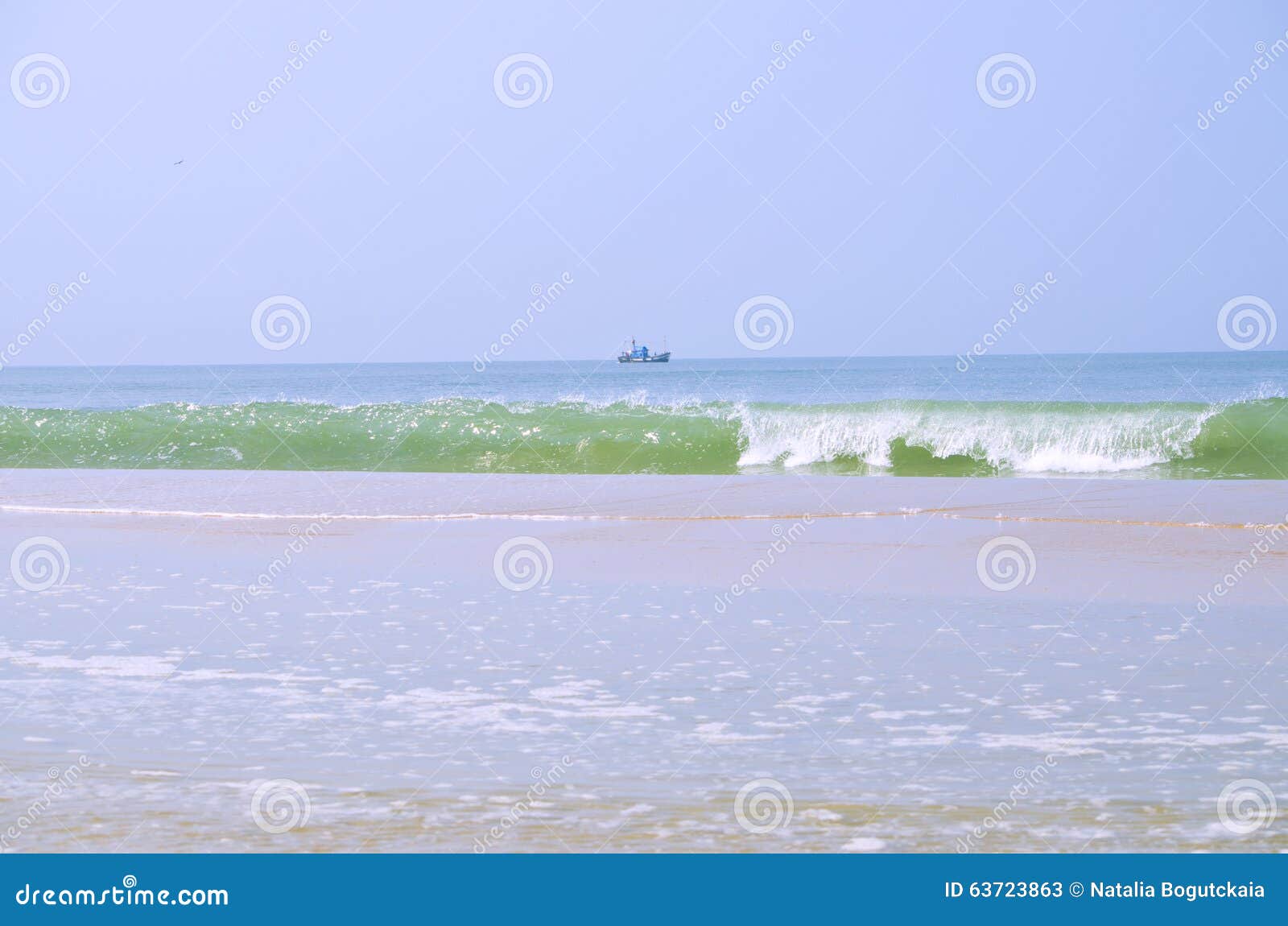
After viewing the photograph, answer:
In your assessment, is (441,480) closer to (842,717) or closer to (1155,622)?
(1155,622)

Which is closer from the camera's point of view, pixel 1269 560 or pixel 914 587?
pixel 914 587

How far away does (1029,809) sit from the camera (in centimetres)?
402

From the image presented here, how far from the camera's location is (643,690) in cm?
557

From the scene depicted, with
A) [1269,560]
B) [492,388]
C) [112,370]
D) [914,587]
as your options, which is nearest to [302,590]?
[914,587]

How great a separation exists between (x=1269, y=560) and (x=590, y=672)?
19.5ft
